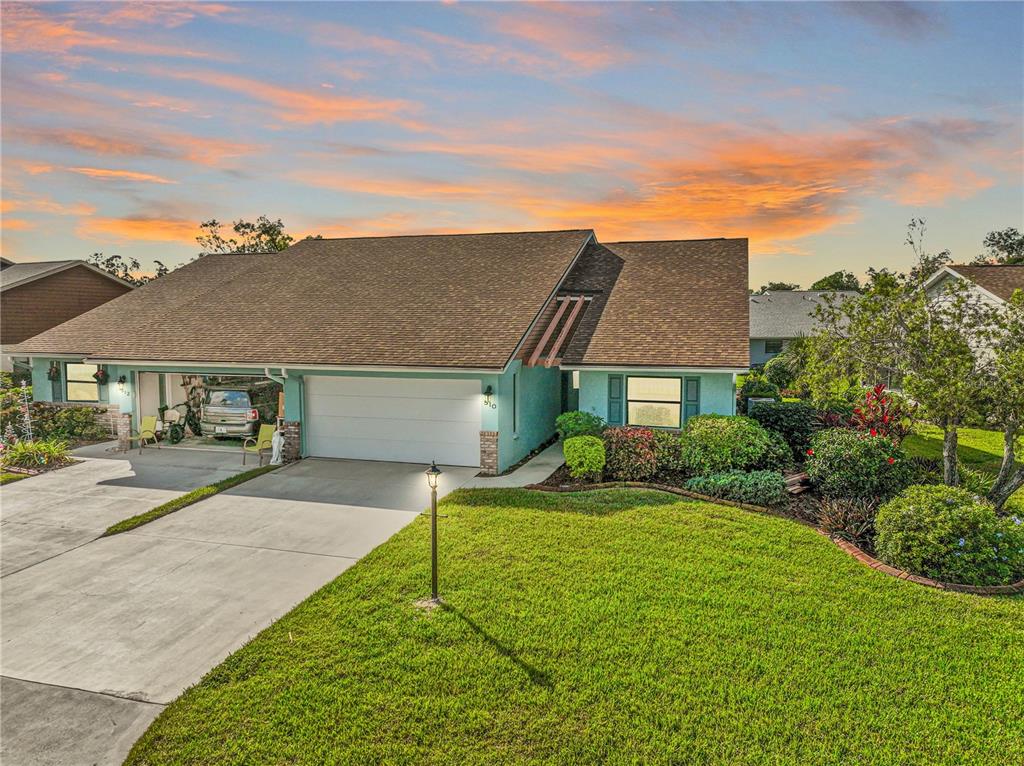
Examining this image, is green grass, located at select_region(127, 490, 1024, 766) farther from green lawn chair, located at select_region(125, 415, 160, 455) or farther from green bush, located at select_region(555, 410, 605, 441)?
green lawn chair, located at select_region(125, 415, 160, 455)

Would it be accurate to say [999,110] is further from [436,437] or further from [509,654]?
[509,654]

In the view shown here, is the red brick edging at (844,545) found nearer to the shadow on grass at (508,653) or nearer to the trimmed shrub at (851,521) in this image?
the trimmed shrub at (851,521)

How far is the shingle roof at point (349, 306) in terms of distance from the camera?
Answer: 45.1 ft

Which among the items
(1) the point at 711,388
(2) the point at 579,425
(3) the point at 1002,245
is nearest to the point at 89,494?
(2) the point at 579,425

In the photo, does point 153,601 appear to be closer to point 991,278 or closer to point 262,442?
point 262,442

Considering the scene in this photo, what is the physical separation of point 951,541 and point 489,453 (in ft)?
27.0

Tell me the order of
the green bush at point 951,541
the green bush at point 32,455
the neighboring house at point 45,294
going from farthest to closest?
1. the neighboring house at point 45,294
2. the green bush at point 32,455
3. the green bush at point 951,541

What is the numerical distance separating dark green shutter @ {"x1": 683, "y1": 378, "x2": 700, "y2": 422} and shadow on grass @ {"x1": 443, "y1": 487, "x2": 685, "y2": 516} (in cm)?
354

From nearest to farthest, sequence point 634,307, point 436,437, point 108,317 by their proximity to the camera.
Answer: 1. point 436,437
2. point 634,307
3. point 108,317

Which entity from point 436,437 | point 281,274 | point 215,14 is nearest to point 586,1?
point 215,14

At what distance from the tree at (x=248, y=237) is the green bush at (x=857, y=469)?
39.3m

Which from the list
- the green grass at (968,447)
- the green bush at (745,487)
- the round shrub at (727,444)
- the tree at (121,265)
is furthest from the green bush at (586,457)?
the tree at (121,265)

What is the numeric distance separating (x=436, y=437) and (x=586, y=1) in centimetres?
961

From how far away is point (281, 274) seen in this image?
1939cm
